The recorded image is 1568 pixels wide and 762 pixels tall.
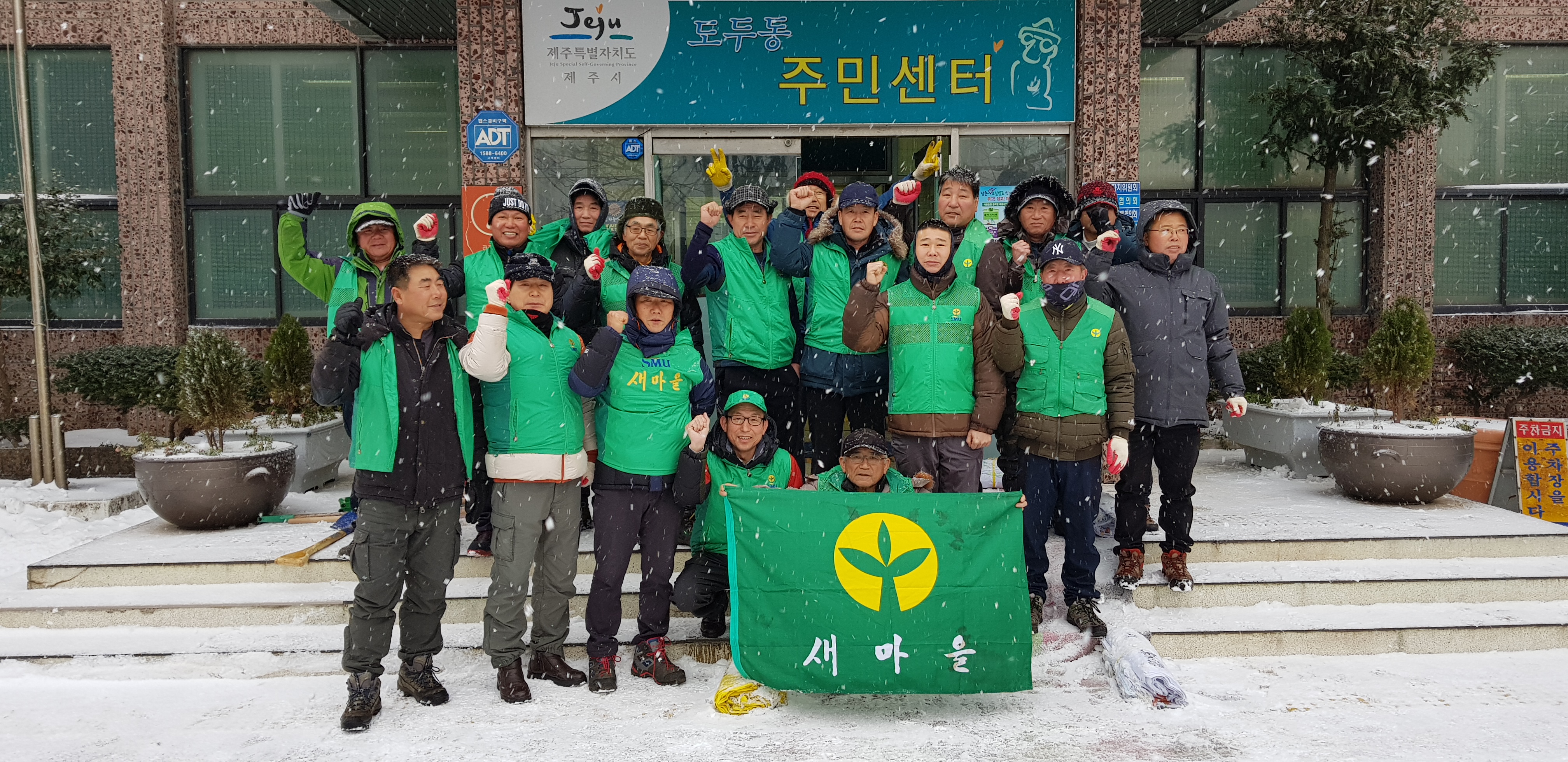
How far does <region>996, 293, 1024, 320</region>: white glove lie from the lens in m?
4.40

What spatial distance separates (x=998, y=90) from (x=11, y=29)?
11246 mm

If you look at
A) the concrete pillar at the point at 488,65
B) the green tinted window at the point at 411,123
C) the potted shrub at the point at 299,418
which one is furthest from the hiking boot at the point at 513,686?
the green tinted window at the point at 411,123

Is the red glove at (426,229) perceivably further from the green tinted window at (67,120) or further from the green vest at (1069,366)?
the green tinted window at (67,120)

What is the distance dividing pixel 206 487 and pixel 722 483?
4146 millimetres

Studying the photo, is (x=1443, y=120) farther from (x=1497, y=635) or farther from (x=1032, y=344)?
(x=1032, y=344)

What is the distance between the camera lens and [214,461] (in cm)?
655

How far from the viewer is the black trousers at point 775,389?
17.4 feet

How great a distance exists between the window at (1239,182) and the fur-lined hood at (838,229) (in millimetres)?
7544

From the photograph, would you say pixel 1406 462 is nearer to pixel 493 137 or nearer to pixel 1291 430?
pixel 1291 430

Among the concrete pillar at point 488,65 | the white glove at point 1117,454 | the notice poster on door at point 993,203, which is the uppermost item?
the concrete pillar at point 488,65

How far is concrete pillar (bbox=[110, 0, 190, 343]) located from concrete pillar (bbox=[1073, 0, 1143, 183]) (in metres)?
A: 10.0

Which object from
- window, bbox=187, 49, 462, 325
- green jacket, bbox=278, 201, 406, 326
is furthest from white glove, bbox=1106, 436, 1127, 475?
A: window, bbox=187, 49, 462, 325

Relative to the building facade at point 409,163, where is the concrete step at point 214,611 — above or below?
below

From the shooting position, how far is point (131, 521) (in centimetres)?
765
